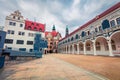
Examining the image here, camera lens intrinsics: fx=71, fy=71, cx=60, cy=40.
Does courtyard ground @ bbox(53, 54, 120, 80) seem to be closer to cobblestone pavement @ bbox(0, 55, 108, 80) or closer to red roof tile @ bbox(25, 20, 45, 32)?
cobblestone pavement @ bbox(0, 55, 108, 80)

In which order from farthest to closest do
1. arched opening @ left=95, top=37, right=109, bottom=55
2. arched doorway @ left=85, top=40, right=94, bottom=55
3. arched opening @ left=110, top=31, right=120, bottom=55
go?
arched doorway @ left=85, top=40, right=94, bottom=55
arched opening @ left=95, top=37, right=109, bottom=55
arched opening @ left=110, top=31, right=120, bottom=55

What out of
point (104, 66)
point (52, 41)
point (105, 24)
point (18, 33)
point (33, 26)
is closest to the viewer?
point (104, 66)

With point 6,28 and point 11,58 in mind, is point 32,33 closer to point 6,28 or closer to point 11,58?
point 6,28

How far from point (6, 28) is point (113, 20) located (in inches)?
1192

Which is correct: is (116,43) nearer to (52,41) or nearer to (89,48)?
(89,48)

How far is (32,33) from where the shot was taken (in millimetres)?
28797

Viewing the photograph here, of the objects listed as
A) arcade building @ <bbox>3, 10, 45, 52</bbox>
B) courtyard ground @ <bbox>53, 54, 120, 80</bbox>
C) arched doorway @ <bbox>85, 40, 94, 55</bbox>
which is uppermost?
arcade building @ <bbox>3, 10, 45, 52</bbox>

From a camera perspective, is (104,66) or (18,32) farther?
(18,32)

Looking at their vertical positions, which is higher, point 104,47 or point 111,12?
point 111,12

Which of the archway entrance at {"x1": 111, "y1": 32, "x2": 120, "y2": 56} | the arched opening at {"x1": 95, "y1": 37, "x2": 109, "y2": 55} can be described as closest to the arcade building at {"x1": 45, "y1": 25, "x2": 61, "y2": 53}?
the arched opening at {"x1": 95, "y1": 37, "x2": 109, "y2": 55}

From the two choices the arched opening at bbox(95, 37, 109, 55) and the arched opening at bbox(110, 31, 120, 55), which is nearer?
the arched opening at bbox(110, 31, 120, 55)

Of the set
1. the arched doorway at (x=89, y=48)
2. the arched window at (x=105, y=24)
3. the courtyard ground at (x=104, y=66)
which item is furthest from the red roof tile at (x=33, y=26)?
the courtyard ground at (x=104, y=66)

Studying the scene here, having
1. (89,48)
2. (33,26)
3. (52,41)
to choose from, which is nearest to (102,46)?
(89,48)

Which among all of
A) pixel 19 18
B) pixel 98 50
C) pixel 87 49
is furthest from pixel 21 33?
pixel 98 50
